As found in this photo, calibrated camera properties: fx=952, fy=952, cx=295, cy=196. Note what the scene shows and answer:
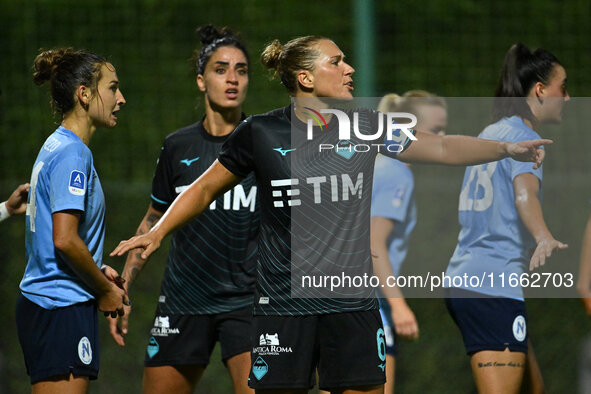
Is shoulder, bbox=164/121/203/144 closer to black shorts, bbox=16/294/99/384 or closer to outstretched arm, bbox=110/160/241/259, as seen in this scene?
outstretched arm, bbox=110/160/241/259

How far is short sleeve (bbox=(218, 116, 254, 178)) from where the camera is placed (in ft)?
12.8

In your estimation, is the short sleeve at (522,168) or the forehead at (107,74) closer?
the forehead at (107,74)

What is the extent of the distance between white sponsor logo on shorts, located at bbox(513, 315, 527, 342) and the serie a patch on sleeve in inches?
82.1

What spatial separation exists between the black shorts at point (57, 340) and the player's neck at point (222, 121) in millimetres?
1269

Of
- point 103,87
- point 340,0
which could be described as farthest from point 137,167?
point 103,87

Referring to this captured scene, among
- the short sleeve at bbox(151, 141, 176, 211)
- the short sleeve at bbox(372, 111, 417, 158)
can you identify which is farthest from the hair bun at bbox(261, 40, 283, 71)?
the short sleeve at bbox(151, 141, 176, 211)

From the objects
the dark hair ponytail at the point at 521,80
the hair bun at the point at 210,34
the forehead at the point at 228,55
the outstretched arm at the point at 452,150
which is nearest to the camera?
the outstretched arm at the point at 452,150

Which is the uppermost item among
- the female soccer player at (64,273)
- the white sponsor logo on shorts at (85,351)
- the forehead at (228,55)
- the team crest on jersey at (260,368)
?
the forehead at (228,55)

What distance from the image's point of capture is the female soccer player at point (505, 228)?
4453mm

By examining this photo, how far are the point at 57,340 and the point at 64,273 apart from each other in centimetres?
27

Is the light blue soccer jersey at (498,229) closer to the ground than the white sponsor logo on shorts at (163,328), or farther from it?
farther from it

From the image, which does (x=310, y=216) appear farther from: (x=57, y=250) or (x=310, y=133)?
(x=57, y=250)

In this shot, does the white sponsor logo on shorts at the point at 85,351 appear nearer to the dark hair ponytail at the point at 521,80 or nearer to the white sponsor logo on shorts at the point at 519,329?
the white sponsor logo on shorts at the point at 519,329

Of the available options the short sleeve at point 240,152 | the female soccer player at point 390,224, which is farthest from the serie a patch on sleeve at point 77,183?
the female soccer player at point 390,224
